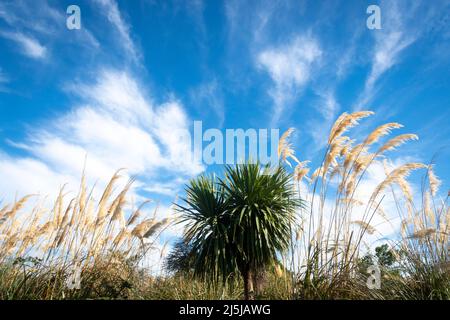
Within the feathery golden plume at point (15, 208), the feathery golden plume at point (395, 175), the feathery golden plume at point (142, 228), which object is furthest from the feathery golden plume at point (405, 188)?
the feathery golden plume at point (15, 208)

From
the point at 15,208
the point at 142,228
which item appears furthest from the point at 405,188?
the point at 15,208

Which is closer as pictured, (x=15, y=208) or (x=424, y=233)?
(x=424, y=233)

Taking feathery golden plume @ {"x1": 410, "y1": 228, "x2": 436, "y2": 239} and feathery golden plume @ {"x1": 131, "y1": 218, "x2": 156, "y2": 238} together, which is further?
feathery golden plume @ {"x1": 131, "y1": 218, "x2": 156, "y2": 238}

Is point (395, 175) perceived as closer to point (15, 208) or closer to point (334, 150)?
point (334, 150)

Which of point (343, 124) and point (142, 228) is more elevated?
point (343, 124)

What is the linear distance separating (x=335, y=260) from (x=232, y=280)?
462 cm

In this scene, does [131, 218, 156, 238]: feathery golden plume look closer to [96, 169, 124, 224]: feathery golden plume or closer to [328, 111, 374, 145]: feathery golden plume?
[96, 169, 124, 224]: feathery golden plume

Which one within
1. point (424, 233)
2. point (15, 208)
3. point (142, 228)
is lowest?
point (424, 233)

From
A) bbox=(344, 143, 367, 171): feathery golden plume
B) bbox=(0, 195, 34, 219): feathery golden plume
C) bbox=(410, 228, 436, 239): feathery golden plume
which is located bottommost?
bbox=(410, 228, 436, 239): feathery golden plume

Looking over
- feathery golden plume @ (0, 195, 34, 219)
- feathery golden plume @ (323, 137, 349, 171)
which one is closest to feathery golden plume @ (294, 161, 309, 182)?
feathery golden plume @ (323, 137, 349, 171)
